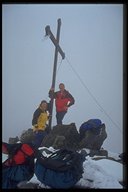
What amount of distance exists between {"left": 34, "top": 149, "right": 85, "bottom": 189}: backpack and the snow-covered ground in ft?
0.36

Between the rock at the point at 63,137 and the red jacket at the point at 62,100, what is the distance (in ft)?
0.62

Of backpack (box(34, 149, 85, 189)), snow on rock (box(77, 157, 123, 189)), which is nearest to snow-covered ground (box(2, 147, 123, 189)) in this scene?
snow on rock (box(77, 157, 123, 189))

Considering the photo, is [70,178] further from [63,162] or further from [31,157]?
[31,157]

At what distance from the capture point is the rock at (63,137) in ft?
8.62

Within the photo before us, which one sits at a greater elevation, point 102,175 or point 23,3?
point 23,3

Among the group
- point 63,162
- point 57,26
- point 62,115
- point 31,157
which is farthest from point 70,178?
point 57,26

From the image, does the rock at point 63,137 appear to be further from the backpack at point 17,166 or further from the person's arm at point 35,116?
the backpack at point 17,166

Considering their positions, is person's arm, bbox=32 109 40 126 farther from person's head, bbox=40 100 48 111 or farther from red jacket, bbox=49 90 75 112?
red jacket, bbox=49 90 75 112

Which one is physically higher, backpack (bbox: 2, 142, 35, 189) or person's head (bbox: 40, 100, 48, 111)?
person's head (bbox: 40, 100, 48, 111)

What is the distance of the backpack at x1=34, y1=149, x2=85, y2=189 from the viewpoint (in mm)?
1918

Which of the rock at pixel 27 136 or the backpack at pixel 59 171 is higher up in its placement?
the rock at pixel 27 136

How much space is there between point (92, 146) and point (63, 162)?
86 centimetres

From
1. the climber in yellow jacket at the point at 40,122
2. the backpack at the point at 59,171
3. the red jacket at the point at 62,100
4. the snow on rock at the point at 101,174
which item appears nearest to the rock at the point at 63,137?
the climber in yellow jacket at the point at 40,122

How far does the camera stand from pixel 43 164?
194cm
